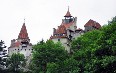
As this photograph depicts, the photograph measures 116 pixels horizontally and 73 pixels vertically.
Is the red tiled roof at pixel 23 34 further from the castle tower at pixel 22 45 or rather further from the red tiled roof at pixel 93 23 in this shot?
the red tiled roof at pixel 93 23

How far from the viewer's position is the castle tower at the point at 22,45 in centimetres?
11694

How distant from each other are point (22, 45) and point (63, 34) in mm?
15658

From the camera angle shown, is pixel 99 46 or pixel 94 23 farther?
pixel 94 23

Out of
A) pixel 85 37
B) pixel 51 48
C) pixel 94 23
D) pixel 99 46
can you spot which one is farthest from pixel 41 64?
pixel 99 46

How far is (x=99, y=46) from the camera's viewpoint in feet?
155

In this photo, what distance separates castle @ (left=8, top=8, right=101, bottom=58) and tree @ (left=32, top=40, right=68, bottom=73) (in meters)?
13.3

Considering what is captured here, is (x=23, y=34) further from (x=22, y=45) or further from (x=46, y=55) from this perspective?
(x=46, y=55)

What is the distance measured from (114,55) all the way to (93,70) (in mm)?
2698

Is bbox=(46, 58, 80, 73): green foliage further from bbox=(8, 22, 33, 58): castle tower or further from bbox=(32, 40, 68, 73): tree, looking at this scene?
bbox=(8, 22, 33, 58): castle tower

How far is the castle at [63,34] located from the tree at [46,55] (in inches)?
525

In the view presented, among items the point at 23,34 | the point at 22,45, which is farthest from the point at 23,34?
the point at 22,45

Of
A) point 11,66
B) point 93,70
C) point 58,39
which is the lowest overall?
point 93,70

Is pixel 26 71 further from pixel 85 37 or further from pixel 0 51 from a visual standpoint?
pixel 85 37

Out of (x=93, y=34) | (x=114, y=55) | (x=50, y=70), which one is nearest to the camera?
(x=114, y=55)
